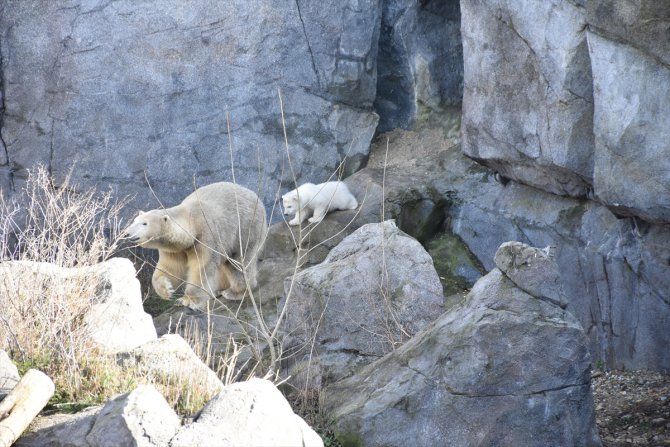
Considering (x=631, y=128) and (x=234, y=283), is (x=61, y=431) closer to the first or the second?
(x=631, y=128)

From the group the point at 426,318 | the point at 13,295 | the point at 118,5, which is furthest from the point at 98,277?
the point at 118,5

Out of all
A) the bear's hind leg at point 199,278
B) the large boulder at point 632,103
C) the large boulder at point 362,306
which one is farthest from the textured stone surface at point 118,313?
the large boulder at point 632,103

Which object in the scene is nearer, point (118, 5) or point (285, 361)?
point (285, 361)

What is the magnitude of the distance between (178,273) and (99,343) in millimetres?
3878

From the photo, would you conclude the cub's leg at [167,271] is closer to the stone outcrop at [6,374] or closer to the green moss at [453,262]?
the green moss at [453,262]

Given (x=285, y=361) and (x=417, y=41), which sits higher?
(x=417, y=41)

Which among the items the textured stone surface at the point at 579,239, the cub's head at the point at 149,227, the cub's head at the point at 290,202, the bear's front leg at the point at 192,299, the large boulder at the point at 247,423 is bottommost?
the bear's front leg at the point at 192,299

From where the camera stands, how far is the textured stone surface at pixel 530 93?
27.6 feet

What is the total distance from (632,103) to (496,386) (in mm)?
3054

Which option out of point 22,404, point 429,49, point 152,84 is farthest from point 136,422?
point 429,49

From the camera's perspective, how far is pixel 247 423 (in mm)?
4668

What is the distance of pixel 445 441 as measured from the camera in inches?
226

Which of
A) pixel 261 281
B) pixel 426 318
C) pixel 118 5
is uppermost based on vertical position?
pixel 118 5

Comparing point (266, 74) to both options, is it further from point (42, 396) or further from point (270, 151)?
point (42, 396)
